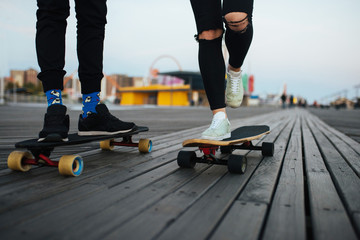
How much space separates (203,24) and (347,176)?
3.54 feet

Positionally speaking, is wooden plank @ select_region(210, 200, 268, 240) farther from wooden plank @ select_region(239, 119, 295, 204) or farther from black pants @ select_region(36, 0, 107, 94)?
black pants @ select_region(36, 0, 107, 94)

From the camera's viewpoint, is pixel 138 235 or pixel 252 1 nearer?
pixel 138 235

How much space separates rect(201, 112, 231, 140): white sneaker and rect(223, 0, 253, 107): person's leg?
0.28 m

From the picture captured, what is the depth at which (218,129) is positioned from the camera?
144cm

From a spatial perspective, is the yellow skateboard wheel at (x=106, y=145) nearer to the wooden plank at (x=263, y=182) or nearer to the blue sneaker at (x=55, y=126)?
the blue sneaker at (x=55, y=126)

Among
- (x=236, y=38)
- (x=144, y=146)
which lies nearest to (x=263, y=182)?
(x=236, y=38)

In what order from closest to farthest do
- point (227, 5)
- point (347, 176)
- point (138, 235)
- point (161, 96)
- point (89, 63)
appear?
point (138, 235), point (347, 176), point (227, 5), point (89, 63), point (161, 96)

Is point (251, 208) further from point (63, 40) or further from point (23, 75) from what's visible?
point (23, 75)

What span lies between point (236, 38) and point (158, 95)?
4501 centimetres

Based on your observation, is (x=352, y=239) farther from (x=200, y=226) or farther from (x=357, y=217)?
(x=200, y=226)

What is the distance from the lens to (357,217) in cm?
76

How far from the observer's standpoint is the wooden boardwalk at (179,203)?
26.3 inches

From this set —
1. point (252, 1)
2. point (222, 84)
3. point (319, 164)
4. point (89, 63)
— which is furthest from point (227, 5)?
point (319, 164)

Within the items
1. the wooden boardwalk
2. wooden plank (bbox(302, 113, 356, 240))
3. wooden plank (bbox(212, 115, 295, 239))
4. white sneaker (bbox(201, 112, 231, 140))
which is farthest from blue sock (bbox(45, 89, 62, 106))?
wooden plank (bbox(302, 113, 356, 240))
